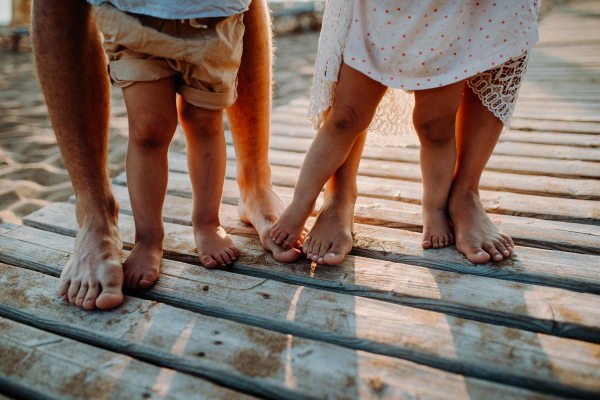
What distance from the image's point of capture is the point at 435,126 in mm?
1193

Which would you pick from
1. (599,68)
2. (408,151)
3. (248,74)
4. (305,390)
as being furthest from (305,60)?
(305,390)

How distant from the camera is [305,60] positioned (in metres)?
6.78

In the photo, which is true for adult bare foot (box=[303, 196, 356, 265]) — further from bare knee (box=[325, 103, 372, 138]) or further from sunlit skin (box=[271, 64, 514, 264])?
bare knee (box=[325, 103, 372, 138])

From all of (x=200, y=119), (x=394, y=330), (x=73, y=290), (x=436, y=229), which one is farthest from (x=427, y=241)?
(x=73, y=290)

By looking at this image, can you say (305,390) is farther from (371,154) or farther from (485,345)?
(371,154)

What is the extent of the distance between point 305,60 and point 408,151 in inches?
202

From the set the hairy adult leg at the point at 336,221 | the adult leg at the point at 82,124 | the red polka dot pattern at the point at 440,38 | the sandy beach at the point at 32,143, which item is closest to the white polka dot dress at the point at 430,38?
the red polka dot pattern at the point at 440,38

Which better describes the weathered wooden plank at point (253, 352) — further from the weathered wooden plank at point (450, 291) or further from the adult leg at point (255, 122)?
the adult leg at point (255, 122)

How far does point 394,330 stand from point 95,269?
32.7 inches

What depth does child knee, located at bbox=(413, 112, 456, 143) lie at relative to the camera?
117cm

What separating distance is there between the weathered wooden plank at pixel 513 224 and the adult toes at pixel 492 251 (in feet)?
0.58

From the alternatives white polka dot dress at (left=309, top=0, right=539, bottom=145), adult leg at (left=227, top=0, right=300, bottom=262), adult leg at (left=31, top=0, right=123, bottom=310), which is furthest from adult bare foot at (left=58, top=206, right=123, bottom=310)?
white polka dot dress at (left=309, top=0, right=539, bottom=145)

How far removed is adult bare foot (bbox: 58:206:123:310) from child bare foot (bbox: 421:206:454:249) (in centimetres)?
93

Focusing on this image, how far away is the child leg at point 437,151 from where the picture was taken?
3.77ft
